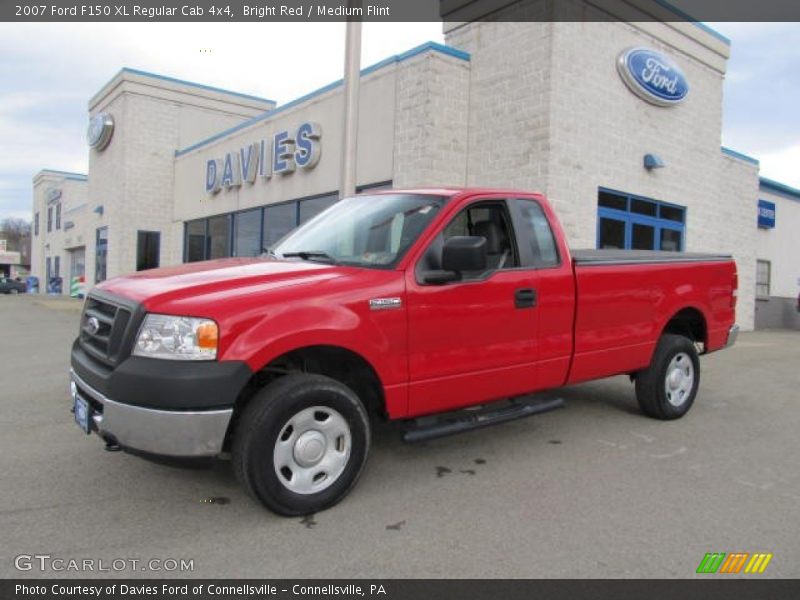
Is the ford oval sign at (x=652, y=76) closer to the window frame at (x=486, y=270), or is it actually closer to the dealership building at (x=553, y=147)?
the dealership building at (x=553, y=147)

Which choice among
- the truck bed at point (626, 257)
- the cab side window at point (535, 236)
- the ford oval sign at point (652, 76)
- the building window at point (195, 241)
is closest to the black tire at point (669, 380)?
the truck bed at point (626, 257)

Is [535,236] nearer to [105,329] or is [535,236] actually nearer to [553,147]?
[105,329]

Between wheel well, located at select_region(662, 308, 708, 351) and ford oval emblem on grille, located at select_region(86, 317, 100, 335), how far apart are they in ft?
16.3

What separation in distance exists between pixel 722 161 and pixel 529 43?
774 centimetres

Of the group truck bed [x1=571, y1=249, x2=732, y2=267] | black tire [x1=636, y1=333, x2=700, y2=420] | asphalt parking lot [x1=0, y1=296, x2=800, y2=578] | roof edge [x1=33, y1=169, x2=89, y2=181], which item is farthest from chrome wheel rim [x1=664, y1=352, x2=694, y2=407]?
roof edge [x1=33, y1=169, x2=89, y2=181]

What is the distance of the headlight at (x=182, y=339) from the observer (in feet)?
11.0

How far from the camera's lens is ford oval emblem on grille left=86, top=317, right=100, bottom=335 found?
12.7ft

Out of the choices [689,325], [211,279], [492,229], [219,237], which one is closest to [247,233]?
[219,237]

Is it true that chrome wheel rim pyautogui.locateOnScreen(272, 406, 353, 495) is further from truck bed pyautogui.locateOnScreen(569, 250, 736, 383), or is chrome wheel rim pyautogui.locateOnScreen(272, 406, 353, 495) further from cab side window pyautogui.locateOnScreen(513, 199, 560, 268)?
truck bed pyautogui.locateOnScreen(569, 250, 736, 383)

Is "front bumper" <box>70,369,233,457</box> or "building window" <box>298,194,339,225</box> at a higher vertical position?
"building window" <box>298,194,339,225</box>

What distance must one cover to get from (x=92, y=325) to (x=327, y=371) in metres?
1.49

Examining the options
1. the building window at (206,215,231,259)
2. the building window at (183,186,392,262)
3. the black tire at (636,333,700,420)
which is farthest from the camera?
the building window at (206,215,231,259)

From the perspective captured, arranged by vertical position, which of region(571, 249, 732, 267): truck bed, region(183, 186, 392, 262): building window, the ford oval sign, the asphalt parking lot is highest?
the ford oval sign
